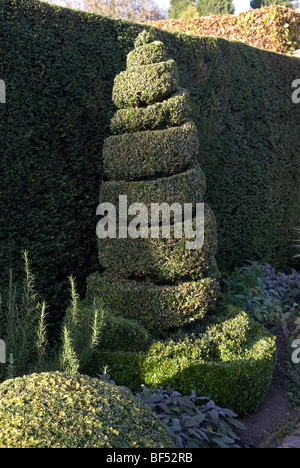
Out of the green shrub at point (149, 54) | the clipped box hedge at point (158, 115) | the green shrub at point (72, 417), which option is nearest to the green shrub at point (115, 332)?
the green shrub at point (72, 417)

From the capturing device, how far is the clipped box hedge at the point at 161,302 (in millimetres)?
4340

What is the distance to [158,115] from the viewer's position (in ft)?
15.0

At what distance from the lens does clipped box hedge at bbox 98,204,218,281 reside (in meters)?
4.40

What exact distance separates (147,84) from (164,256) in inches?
68.4

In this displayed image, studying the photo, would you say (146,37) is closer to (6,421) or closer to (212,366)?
(212,366)

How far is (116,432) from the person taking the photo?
2328 millimetres

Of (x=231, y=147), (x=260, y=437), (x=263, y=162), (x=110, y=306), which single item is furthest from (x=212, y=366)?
(x=263, y=162)
